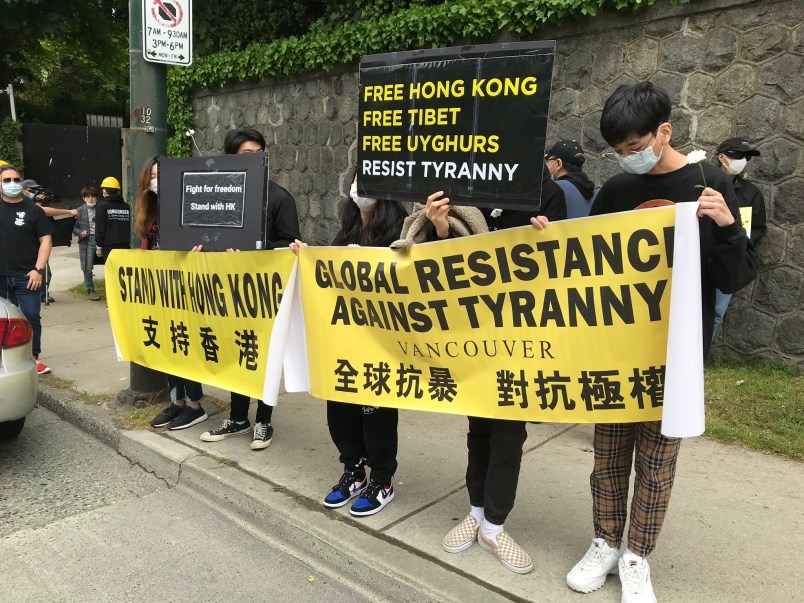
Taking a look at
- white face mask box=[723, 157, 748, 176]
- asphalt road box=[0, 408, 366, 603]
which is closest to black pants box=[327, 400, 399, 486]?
asphalt road box=[0, 408, 366, 603]

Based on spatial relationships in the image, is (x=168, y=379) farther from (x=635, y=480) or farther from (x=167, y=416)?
(x=635, y=480)

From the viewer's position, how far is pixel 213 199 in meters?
4.15

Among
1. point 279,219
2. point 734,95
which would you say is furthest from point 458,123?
point 734,95

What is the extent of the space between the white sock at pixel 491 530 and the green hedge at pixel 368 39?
444cm

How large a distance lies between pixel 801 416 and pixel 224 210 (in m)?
3.91

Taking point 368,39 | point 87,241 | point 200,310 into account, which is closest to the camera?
point 200,310

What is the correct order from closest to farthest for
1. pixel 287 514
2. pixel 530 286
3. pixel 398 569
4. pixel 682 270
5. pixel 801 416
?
1. pixel 682 270
2. pixel 530 286
3. pixel 398 569
4. pixel 287 514
5. pixel 801 416

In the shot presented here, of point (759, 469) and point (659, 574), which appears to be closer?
point (659, 574)

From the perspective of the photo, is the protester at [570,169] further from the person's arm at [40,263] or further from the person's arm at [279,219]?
the person's arm at [40,263]

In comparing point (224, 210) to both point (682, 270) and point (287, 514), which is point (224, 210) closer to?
point (287, 514)

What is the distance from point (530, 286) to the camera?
2865 mm

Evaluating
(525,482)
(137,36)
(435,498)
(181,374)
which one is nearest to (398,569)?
(435,498)

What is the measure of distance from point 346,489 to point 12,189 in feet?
13.7

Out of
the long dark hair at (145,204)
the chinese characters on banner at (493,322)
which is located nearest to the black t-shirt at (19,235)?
the long dark hair at (145,204)
